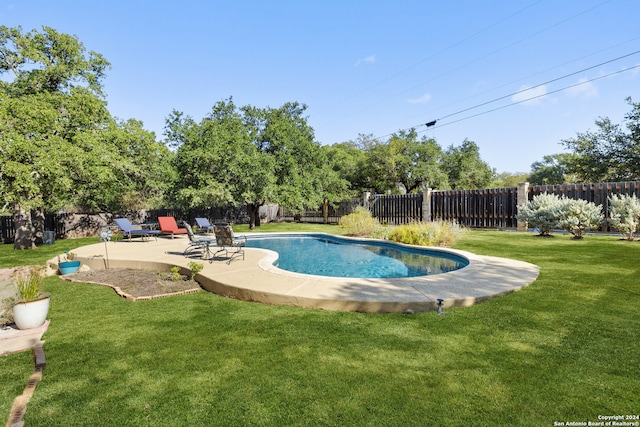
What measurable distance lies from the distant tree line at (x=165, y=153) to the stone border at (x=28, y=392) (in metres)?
10.1

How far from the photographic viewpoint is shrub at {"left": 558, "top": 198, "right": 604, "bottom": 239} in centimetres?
1090

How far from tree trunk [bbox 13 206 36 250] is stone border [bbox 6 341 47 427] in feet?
45.5

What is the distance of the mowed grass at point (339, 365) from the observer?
7.45ft

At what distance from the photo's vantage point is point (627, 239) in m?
10.2

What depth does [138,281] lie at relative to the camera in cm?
668

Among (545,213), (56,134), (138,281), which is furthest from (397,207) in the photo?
(56,134)

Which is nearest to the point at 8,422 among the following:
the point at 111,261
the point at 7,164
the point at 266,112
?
the point at 111,261

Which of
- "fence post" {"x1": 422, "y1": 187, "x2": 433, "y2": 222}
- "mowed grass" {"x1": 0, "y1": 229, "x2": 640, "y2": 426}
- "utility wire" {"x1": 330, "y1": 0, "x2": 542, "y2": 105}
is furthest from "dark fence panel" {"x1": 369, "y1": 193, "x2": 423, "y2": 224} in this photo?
"mowed grass" {"x1": 0, "y1": 229, "x2": 640, "y2": 426}

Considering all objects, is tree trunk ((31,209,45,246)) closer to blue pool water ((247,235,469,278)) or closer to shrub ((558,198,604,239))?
blue pool water ((247,235,469,278))

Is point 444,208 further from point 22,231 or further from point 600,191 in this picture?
point 22,231

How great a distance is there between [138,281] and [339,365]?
5490mm

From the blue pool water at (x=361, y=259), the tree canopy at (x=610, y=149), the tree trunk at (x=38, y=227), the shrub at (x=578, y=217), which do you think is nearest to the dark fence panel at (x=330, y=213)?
the blue pool water at (x=361, y=259)

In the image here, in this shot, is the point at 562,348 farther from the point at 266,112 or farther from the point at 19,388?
the point at 266,112

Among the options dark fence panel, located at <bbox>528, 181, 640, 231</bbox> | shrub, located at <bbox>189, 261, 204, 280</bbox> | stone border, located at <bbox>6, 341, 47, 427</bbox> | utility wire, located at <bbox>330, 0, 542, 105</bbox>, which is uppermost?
utility wire, located at <bbox>330, 0, 542, 105</bbox>
